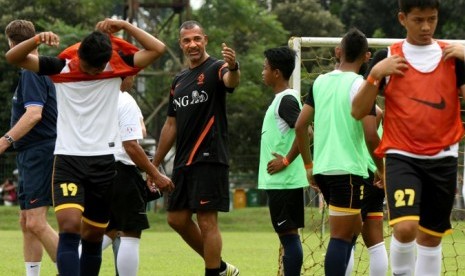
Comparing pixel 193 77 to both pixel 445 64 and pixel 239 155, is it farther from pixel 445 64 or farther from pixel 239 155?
pixel 239 155

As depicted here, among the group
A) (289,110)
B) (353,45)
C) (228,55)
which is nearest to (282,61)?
(289,110)

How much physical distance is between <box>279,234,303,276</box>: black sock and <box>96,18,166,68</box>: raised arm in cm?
207

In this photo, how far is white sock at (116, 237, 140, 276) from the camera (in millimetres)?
9891

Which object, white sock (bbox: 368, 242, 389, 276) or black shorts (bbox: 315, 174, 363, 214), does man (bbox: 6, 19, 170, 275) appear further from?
white sock (bbox: 368, 242, 389, 276)

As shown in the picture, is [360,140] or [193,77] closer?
[360,140]

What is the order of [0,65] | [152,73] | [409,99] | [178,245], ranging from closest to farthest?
1. [409,99]
2. [178,245]
3. [152,73]
4. [0,65]

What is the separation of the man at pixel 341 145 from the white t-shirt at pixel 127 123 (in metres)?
1.71

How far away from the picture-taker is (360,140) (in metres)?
8.77

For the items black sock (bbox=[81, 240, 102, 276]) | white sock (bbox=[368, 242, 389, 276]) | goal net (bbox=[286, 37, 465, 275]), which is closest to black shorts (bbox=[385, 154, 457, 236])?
white sock (bbox=[368, 242, 389, 276])

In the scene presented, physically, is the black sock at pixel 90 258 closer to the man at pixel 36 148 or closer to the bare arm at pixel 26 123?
the man at pixel 36 148

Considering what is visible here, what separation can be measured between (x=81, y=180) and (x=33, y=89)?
1.64 m

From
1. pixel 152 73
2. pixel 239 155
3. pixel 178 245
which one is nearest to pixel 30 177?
pixel 178 245

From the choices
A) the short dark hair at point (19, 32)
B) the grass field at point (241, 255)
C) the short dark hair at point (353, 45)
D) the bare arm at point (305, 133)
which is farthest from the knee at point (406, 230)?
the grass field at point (241, 255)

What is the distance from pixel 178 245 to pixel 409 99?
12.6 m
